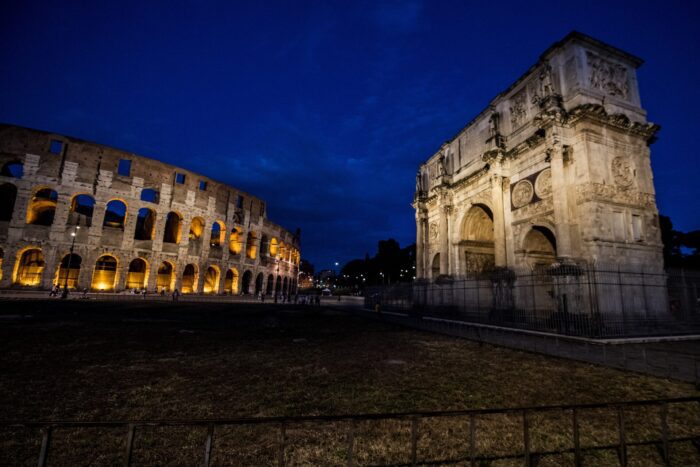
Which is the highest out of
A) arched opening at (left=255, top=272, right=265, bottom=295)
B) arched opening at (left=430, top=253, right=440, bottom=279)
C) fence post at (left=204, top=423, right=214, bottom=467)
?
arched opening at (left=430, top=253, right=440, bottom=279)

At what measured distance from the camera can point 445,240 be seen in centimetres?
2494

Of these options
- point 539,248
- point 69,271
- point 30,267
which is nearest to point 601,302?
point 539,248

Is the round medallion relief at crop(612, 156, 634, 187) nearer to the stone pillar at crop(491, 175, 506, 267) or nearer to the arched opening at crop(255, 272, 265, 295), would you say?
the stone pillar at crop(491, 175, 506, 267)

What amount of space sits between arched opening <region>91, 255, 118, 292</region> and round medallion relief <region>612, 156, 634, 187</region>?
42318 mm

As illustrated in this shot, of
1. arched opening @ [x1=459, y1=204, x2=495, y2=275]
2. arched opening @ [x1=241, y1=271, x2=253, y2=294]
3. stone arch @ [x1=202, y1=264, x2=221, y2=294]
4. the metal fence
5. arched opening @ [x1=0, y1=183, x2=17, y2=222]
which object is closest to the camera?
the metal fence

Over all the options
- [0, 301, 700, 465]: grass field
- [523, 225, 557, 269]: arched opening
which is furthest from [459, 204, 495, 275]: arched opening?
[0, 301, 700, 465]: grass field

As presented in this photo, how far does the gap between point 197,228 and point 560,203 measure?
4041 cm

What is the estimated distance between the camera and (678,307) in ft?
49.5

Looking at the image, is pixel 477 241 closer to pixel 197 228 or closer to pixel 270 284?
pixel 197 228

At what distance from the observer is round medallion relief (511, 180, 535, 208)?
17.7m

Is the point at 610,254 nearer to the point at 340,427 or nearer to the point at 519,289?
the point at 519,289

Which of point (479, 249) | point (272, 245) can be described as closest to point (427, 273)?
point (479, 249)

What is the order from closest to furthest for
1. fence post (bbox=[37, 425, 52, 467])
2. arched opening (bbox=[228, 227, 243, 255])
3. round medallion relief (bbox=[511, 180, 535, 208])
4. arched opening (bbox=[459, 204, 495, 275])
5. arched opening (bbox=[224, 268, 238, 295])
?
1. fence post (bbox=[37, 425, 52, 467])
2. round medallion relief (bbox=[511, 180, 535, 208])
3. arched opening (bbox=[459, 204, 495, 275])
4. arched opening (bbox=[224, 268, 238, 295])
5. arched opening (bbox=[228, 227, 243, 255])

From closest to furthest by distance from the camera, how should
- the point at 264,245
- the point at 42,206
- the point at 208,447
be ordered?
the point at 208,447
the point at 42,206
the point at 264,245
